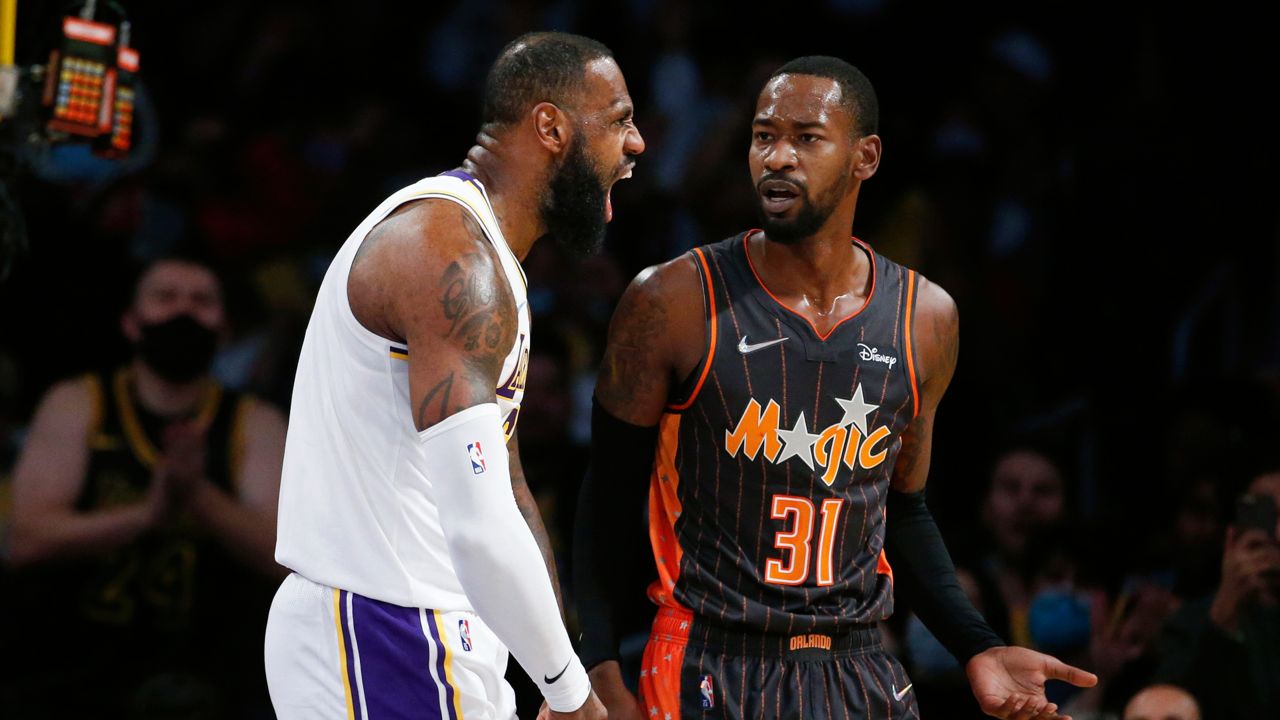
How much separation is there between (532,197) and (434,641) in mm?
876

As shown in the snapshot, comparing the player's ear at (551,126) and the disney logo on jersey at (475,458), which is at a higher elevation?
the player's ear at (551,126)

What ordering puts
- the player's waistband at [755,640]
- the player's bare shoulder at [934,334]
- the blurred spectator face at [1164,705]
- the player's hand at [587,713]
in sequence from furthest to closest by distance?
the blurred spectator face at [1164,705] < the player's bare shoulder at [934,334] < the player's waistband at [755,640] < the player's hand at [587,713]

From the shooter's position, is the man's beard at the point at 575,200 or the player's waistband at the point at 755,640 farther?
the player's waistband at the point at 755,640

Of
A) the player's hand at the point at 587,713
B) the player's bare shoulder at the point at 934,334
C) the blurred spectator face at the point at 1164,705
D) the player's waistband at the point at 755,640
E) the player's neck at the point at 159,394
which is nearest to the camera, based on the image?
the player's hand at the point at 587,713

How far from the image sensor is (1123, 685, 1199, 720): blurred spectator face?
437 cm

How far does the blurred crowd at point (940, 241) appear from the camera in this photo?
4961 mm

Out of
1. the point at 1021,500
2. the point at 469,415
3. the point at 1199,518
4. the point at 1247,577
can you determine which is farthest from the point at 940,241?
the point at 469,415

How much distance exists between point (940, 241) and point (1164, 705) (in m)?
3.00

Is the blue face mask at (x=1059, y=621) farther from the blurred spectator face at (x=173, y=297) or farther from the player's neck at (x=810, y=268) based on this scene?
the blurred spectator face at (x=173, y=297)

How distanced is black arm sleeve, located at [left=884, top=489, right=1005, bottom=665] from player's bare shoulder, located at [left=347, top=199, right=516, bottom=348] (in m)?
1.31

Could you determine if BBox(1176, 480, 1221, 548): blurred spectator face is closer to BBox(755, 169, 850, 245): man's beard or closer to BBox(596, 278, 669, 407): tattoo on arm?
BBox(755, 169, 850, 245): man's beard

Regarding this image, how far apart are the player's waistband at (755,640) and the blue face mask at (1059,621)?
6.17ft

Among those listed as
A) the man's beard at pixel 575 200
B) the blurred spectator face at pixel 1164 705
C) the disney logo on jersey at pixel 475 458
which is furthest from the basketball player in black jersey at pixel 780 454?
the blurred spectator face at pixel 1164 705

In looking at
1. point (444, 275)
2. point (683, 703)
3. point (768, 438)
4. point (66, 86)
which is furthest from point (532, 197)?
point (66, 86)
